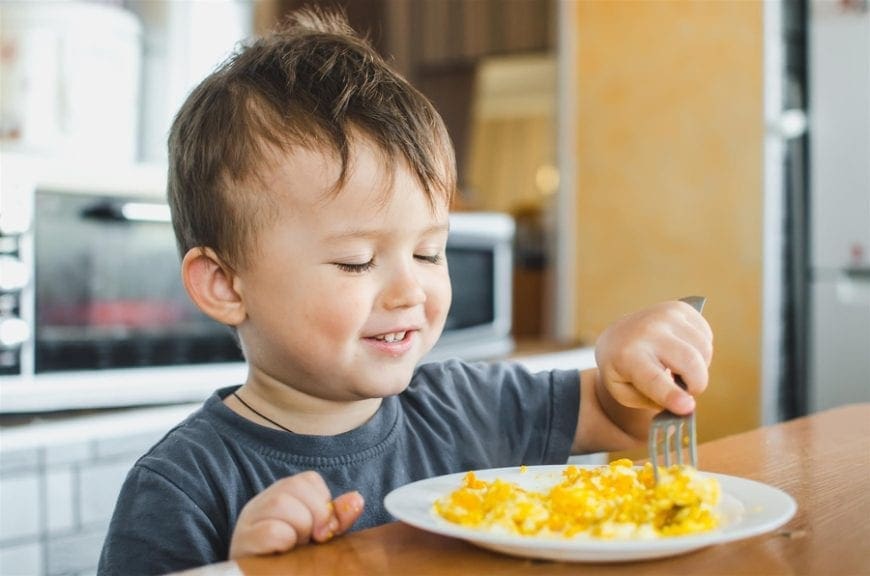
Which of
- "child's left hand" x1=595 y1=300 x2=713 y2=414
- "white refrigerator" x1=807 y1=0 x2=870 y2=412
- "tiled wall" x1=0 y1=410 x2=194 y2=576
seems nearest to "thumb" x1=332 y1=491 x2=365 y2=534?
"child's left hand" x1=595 y1=300 x2=713 y2=414

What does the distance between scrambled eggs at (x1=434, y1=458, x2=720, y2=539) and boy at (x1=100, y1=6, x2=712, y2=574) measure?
0.16m

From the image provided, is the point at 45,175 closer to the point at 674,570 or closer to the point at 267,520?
the point at 267,520

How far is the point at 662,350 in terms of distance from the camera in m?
0.76

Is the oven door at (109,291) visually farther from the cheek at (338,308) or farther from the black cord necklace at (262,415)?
the cheek at (338,308)

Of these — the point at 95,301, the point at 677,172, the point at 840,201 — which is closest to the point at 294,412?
the point at 95,301

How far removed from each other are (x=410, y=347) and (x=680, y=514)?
314 mm

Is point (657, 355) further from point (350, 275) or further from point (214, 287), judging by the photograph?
point (214, 287)

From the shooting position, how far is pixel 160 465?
76 centimetres

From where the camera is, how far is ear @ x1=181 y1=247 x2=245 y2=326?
86 cm

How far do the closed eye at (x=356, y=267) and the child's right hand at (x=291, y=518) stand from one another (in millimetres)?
211

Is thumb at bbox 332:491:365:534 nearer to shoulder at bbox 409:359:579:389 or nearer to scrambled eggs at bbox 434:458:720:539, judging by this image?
scrambled eggs at bbox 434:458:720:539

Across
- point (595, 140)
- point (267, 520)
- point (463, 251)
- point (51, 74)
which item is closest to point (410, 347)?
point (267, 520)

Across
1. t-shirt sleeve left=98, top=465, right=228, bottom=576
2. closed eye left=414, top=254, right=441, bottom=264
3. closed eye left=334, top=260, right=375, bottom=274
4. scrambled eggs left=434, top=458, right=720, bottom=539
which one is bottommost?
t-shirt sleeve left=98, top=465, right=228, bottom=576

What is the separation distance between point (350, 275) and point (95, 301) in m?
0.93
